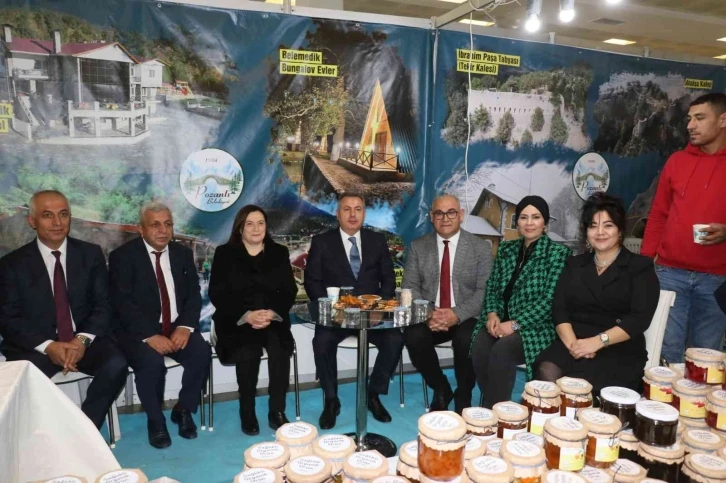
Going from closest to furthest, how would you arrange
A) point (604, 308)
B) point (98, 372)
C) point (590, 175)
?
point (604, 308) < point (98, 372) < point (590, 175)

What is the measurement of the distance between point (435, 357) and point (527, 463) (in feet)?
7.15

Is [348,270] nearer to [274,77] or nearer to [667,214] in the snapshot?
[274,77]

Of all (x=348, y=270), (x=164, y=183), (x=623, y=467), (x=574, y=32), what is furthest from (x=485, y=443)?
(x=574, y=32)

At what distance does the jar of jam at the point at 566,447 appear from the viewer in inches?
48.2

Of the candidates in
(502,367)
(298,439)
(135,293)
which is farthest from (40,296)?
(502,367)

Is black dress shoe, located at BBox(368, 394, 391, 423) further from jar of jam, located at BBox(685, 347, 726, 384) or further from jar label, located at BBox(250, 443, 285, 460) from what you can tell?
jar label, located at BBox(250, 443, 285, 460)

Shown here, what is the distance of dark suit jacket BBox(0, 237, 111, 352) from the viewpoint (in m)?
2.74

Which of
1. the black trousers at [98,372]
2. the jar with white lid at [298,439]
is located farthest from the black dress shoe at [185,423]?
the jar with white lid at [298,439]

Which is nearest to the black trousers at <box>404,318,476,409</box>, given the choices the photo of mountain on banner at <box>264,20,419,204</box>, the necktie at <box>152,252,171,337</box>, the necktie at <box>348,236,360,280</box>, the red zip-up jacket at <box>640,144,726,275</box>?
the necktie at <box>348,236,360,280</box>

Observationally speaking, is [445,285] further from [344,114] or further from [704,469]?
[704,469]

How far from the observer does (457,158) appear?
159 inches

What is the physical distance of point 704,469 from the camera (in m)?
1.25

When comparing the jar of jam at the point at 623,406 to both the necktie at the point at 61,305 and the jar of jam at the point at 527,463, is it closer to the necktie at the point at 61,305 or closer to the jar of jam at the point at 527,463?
the jar of jam at the point at 527,463

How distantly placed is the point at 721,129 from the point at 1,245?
4.04 metres
